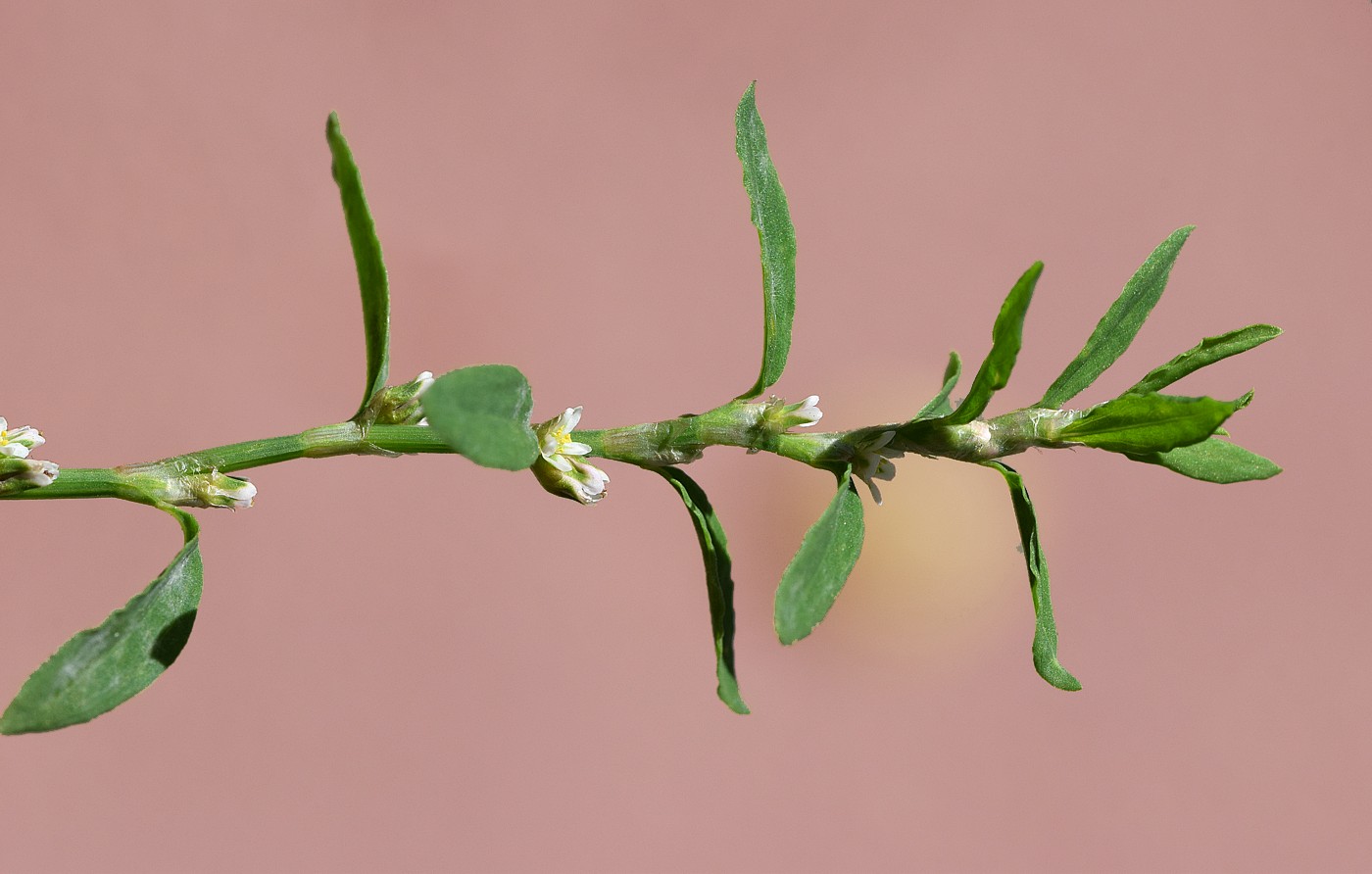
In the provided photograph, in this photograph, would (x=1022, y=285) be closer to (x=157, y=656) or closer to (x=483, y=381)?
(x=483, y=381)

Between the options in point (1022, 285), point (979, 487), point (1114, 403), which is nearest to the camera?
point (1022, 285)

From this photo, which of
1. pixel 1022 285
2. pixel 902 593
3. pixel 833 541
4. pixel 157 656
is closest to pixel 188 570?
pixel 157 656

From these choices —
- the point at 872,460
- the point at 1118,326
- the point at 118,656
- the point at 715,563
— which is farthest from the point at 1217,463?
the point at 118,656

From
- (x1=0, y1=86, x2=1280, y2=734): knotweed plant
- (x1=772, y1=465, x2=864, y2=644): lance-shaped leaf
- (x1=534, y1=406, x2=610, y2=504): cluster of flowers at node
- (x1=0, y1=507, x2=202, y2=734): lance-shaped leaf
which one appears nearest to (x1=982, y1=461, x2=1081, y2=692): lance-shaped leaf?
(x1=0, y1=86, x2=1280, y2=734): knotweed plant

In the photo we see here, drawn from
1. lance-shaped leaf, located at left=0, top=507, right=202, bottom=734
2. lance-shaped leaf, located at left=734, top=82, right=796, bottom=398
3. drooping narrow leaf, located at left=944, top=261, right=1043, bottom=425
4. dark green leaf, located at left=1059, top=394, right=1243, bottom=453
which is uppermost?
lance-shaped leaf, located at left=734, top=82, right=796, bottom=398

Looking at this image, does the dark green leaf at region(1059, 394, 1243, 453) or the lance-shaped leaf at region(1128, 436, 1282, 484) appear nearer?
the dark green leaf at region(1059, 394, 1243, 453)

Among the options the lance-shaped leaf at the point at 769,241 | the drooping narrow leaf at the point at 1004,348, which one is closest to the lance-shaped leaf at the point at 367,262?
the lance-shaped leaf at the point at 769,241

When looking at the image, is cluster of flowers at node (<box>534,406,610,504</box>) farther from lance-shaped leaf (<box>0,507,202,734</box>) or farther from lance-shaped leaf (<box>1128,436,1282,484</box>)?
lance-shaped leaf (<box>1128,436,1282,484</box>)
